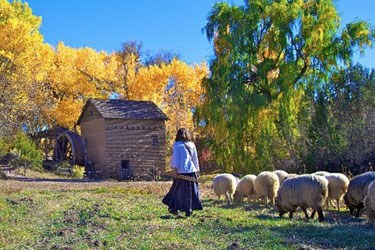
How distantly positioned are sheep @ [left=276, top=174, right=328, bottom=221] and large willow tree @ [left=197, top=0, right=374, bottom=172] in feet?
46.5

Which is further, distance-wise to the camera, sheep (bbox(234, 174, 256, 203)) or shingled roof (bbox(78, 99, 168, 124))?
shingled roof (bbox(78, 99, 168, 124))

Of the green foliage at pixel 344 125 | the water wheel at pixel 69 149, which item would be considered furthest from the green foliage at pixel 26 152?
the green foliage at pixel 344 125

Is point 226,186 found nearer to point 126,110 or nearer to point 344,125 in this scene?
point 344,125

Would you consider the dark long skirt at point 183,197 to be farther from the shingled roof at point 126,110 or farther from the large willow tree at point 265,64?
the shingled roof at point 126,110

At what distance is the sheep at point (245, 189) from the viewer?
15706 mm

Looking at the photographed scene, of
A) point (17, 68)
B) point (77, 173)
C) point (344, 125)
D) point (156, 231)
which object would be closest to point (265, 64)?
point (344, 125)

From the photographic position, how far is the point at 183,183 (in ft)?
33.9

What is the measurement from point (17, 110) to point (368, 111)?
18875 millimetres

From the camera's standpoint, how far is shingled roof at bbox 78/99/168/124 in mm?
33594

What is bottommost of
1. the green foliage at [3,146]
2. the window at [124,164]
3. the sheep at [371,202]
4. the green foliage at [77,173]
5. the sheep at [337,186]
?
the sheep at [371,202]

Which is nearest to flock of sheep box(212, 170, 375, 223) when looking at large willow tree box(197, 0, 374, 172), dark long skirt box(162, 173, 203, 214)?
dark long skirt box(162, 173, 203, 214)

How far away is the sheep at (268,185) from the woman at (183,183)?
4.56 meters

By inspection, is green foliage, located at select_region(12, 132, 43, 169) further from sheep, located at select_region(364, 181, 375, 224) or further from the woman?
sheep, located at select_region(364, 181, 375, 224)

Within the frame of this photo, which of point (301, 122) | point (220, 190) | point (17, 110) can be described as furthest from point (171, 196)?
point (17, 110)
